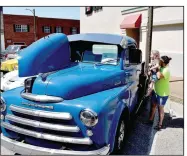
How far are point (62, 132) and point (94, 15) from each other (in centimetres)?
1779

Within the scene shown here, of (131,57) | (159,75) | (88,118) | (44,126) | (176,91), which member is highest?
Result: (131,57)

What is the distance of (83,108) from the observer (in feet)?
9.22

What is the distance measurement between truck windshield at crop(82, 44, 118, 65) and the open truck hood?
427 mm

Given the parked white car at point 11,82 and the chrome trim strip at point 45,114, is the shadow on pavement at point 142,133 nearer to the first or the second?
the chrome trim strip at point 45,114

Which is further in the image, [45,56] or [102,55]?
[102,55]

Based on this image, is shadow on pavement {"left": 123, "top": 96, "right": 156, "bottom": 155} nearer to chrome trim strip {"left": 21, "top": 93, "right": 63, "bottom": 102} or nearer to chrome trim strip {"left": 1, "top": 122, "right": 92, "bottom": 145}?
chrome trim strip {"left": 1, "top": 122, "right": 92, "bottom": 145}

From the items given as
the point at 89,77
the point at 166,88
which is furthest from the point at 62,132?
the point at 166,88

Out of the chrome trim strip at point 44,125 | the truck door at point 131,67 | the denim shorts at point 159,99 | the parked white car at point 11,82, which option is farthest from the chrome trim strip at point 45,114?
the parked white car at point 11,82

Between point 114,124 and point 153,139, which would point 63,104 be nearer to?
point 114,124

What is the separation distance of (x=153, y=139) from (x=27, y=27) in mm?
28431

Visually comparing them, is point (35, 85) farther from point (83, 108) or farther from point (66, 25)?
point (66, 25)

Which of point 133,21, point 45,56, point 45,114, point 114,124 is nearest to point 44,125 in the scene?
point 45,114

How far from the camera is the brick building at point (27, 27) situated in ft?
95.3

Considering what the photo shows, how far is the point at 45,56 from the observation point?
3576mm
